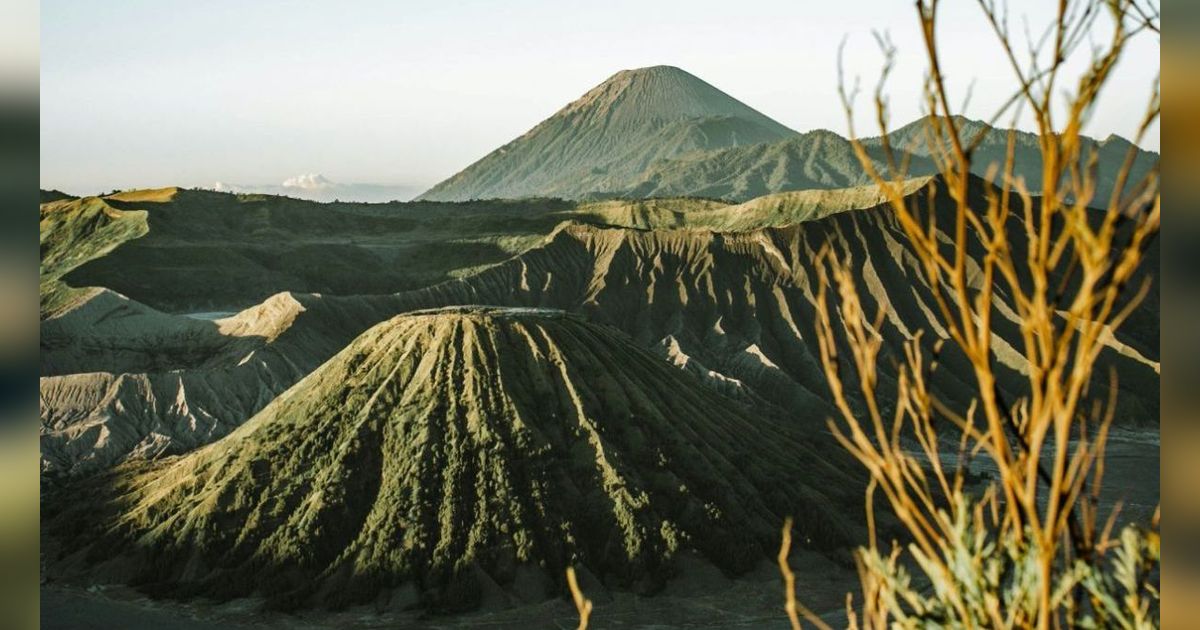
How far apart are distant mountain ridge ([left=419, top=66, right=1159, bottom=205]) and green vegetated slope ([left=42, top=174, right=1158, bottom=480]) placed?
7258 cm

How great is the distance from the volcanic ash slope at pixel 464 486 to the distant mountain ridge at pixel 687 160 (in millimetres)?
100614

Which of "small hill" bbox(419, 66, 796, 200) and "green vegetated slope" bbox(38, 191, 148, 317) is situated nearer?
"green vegetated slope" bbox(38, 191, 148, 317)

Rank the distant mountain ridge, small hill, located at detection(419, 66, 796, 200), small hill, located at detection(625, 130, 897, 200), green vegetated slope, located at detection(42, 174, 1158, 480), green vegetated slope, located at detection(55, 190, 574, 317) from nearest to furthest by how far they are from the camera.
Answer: green vegetated slope, located at detection(42, 174, 1158, 480) < green vegetated slope, located at detection(55, 190, 574, 317) < small hill, located at detection(625, 130, 897, 200) < the distant mountain ridge < small hill, located at detection(419, 66, 796, 200)

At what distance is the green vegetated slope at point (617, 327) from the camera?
148 feet

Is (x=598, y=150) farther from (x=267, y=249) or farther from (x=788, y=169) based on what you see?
(x=267, y=249)

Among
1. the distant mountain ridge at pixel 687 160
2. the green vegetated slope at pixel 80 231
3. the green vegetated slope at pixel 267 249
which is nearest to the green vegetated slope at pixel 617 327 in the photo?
the green vegetated slope at pixel 267 249

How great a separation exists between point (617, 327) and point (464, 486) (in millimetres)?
28142

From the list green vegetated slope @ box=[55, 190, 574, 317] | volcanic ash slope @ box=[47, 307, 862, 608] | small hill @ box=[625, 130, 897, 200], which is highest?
small hill @ box=[625, 130, 897, 200]

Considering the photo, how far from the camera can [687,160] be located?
158 meters

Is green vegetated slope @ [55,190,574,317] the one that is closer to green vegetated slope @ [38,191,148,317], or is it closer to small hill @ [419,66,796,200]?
green vegetated slope @ [38,191,148,317]

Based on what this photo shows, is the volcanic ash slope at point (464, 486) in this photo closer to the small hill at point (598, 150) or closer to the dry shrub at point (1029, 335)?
the dry shrub at point (1029, 335)

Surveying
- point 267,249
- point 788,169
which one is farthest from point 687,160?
point 267,249

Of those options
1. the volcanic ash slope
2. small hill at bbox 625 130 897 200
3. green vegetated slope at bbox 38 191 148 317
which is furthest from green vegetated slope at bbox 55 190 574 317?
small hill at bbox 625 130 897 200

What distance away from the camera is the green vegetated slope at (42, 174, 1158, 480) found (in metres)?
45.1
